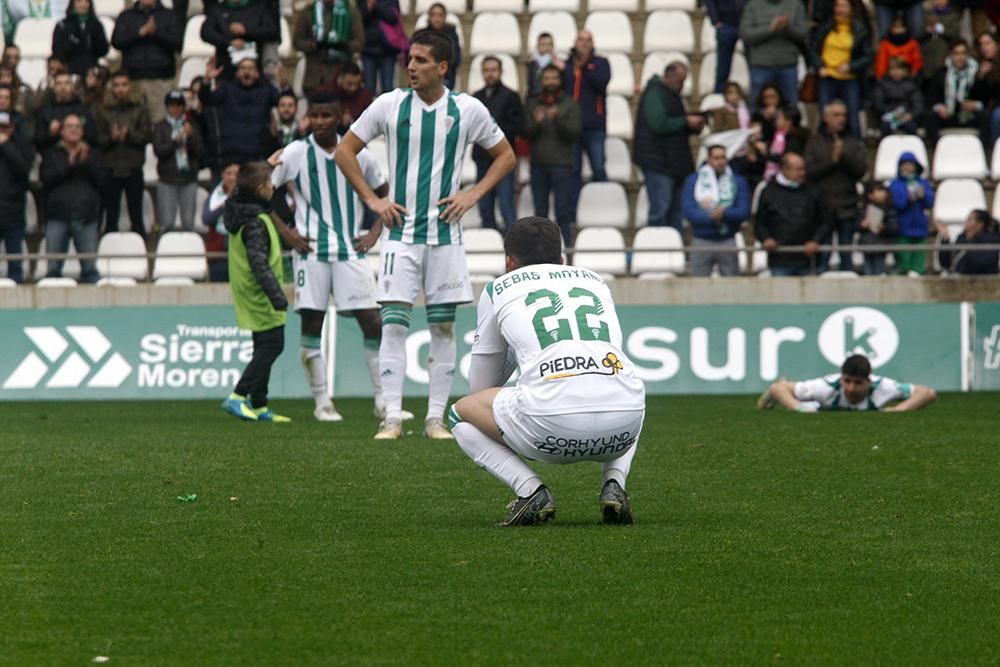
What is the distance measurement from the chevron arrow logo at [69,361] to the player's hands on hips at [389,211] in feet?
28.2

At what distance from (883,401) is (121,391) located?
8278 millimetres

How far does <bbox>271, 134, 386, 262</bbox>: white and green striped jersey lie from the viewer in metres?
14.3

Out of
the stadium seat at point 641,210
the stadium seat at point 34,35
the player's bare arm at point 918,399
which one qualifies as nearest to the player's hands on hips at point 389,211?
the player's bare arm at point 918,399

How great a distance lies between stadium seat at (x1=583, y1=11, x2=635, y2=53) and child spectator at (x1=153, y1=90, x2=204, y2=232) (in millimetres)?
5997

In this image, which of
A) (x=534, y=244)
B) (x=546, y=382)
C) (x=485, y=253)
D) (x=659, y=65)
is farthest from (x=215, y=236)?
(x=546, y=382)

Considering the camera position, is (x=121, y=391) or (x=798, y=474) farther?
(x=121, y=391)

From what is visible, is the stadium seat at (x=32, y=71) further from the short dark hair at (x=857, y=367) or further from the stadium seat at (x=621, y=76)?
the short dark hair at (x=857, y=367)

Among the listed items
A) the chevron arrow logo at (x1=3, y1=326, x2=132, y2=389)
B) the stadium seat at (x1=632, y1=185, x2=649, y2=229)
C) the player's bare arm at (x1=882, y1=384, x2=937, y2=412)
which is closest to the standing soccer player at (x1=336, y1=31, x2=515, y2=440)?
the player's bare arm at (x1=882, y1=384, x2=937, y2=412)

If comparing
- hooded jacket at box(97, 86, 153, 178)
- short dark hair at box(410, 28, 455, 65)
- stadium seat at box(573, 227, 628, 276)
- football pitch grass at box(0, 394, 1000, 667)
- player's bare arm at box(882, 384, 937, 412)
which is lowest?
player's bare arm at box(882, 384, 937, 412)

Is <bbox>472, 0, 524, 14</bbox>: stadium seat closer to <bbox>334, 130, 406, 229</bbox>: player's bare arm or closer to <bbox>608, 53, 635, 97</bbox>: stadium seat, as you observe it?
<bbox>608, 53, 635, 97</bbox>: stadium seat

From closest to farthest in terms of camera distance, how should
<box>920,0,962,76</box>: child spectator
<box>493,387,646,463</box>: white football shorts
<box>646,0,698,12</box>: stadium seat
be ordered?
<box>493,387,646,463</box>: white football shorts → <box>920,0,962,76</box>: child spectator → <box>646,0,698,12</box>: stadium seat

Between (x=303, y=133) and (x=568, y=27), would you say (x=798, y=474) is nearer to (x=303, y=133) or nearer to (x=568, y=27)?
(x=303, y=133)

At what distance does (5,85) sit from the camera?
70.7ft

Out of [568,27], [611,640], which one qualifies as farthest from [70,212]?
[611,640]
